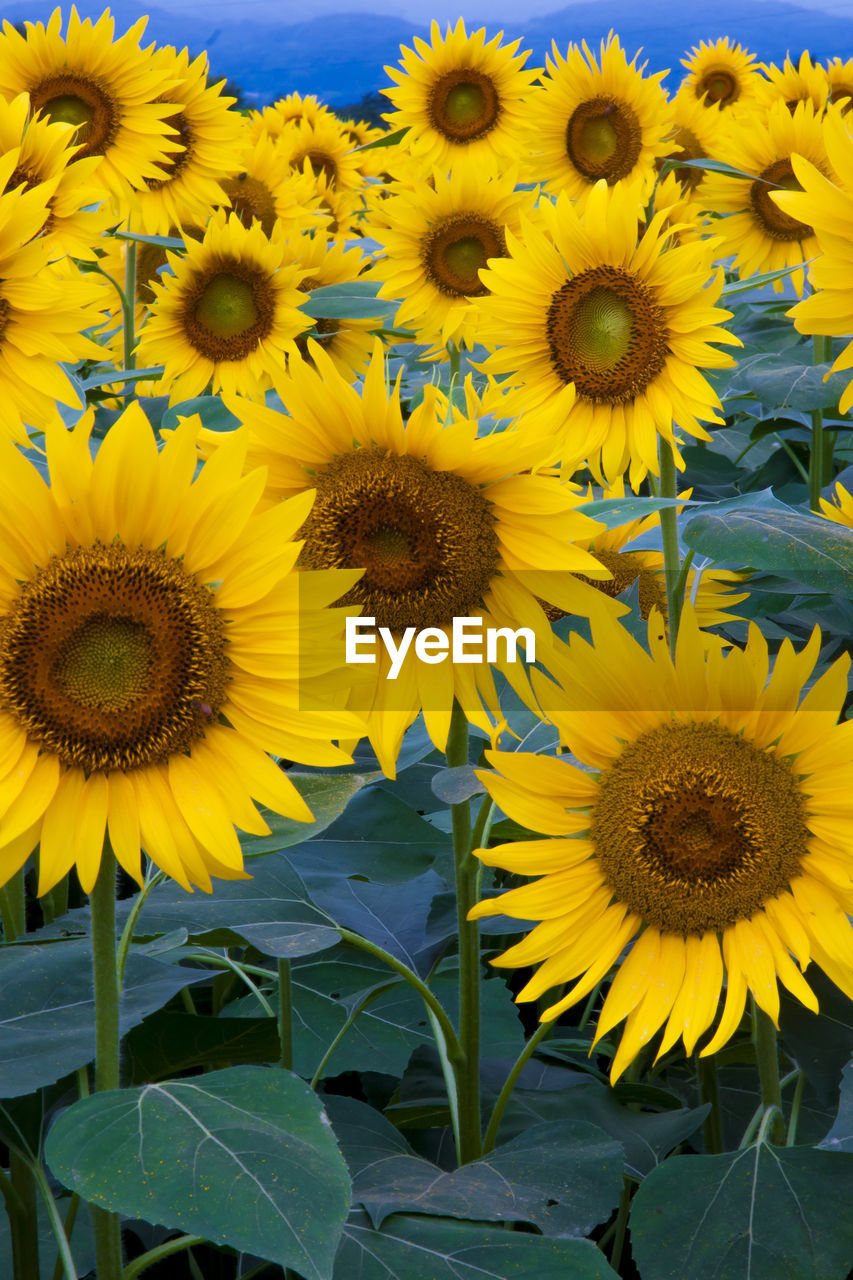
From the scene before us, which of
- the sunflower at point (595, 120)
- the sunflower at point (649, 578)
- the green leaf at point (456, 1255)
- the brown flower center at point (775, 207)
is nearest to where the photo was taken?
the green leaf at point (456, 1255)

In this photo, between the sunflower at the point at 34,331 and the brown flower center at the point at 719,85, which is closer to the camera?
the sunflower at the point at 34,331

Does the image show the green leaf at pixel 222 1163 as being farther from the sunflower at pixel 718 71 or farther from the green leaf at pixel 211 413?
the sunflower at pixel 718 71

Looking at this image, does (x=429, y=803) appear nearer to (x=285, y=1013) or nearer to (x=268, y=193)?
(x=285, y=1013)

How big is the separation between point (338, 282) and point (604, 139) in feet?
2.87

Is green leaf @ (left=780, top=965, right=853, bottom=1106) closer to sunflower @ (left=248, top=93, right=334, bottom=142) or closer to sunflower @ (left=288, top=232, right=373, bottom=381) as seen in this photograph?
sunflower @ (left=288, top=232, right=373, bottom=381)

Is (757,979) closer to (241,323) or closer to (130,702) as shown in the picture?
(130,702)

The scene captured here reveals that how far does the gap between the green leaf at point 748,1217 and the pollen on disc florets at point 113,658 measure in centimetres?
55

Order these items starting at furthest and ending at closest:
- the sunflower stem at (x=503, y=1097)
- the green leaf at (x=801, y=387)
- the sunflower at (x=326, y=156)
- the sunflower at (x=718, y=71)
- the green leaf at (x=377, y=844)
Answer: the sunflower at (x=718, y=71) → the sunflower at (x=326, y=156) → the green leaf at (x=801, y=387) → the green leaf at (x=377, y=844) → the sunflower stem at (x=503, y=1097)

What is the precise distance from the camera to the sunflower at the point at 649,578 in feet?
5.41

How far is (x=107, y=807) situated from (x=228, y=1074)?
22 centimetres

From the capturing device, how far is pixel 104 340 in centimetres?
375

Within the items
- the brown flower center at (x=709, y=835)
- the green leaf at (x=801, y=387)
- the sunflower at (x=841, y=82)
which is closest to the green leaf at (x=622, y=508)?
the brown flower center at (x=709, y=835)

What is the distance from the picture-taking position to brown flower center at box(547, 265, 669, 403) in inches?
68.3

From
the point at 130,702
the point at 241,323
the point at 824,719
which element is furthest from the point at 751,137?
the point at 130,702
